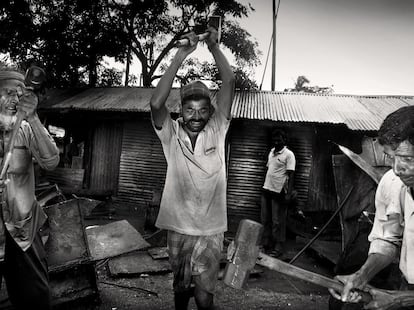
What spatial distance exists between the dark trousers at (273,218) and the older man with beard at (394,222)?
450 centimetres

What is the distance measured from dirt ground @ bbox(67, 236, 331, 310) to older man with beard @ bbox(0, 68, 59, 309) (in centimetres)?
131

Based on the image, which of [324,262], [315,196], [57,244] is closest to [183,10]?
[315,196]

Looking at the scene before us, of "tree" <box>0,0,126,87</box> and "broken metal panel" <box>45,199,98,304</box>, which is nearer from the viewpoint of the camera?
"broken metal panel" <box>45,199,98,304</box>

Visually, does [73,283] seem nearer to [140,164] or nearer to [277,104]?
[140,164]

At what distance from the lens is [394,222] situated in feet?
7.17

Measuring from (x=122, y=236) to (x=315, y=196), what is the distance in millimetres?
6620

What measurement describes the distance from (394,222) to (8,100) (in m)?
2.95

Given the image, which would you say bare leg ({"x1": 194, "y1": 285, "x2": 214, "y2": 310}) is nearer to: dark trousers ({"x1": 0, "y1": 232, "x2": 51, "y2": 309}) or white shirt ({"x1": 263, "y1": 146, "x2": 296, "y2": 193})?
dark trousers ({"x1": 0, "y1": 232, "x2": 51, "y2": 309})

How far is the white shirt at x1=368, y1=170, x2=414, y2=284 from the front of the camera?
202cm

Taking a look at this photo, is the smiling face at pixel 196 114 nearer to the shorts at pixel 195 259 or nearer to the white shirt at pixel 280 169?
the shorts at pixel 195 259

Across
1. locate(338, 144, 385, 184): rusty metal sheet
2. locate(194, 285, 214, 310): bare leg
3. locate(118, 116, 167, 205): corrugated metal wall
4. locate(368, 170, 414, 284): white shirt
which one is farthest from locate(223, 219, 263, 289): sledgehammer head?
locate(118, 116, 167, 205): corrugated metal wall

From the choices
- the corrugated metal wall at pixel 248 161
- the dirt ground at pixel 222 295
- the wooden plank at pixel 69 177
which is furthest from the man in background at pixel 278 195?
the wooden plank at pixel 69 177

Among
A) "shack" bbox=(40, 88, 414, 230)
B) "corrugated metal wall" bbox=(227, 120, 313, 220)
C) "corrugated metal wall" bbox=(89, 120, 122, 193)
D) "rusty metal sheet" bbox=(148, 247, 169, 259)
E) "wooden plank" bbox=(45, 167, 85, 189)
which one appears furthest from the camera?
"corrugated metal wall" bbox=(89, 120, 122, 193)

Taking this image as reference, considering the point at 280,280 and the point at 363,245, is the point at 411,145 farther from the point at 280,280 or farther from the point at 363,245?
the point at 280,280
